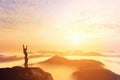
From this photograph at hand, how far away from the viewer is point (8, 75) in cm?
8300

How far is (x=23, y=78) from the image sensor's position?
3285 inches

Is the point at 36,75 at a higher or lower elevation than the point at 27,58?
lower

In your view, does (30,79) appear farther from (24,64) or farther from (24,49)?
(24,49)

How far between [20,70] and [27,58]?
274 inches

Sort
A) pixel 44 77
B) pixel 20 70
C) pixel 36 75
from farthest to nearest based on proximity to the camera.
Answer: pixel 44 77, pixel 36 75, pixel 20 70

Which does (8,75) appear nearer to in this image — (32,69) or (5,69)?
(5,69)

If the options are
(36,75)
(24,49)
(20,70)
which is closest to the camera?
(24,49)

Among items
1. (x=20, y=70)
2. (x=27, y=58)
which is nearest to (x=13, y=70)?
(x=20, y=70)

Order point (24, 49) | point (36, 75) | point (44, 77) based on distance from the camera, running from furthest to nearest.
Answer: point (44, 77) → point (36, 75) → point (24, 49)

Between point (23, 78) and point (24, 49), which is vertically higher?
point (24, 49)

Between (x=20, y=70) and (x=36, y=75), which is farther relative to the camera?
(x=36, y=75)

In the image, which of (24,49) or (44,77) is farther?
(44,77)

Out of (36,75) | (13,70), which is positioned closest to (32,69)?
(36,75)

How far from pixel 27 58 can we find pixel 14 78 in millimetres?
7537
